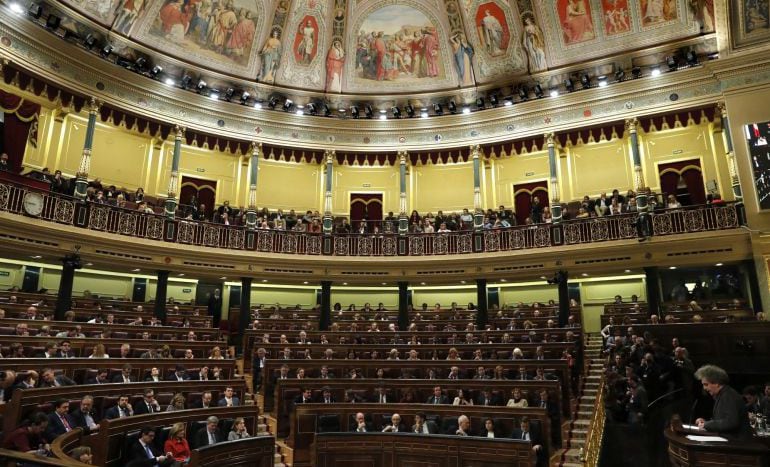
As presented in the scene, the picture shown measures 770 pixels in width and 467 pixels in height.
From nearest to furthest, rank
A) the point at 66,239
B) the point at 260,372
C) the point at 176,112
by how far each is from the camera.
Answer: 1. the point at 260,372
2. the point at 66,239
3. the point at 176,112

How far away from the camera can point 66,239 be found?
1348cm

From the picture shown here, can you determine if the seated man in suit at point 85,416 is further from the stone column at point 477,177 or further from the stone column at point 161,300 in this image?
the stone column at point 477,177

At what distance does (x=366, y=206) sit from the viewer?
68.8 ft

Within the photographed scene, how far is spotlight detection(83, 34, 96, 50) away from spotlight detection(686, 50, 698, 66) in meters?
17.7

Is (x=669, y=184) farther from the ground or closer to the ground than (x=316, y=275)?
farther from the ground

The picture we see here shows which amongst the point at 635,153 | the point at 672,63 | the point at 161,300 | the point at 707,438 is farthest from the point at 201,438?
the point at 672,63

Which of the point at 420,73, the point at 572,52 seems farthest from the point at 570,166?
the point at 420,73

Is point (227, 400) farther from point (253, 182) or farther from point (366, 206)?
point (366, 206)

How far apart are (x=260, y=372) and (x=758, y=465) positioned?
961 cm

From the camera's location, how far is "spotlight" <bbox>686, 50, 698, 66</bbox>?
1581 cm

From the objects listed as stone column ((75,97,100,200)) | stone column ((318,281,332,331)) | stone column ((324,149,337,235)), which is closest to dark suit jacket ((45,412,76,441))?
stone column ((75,97,100,200))

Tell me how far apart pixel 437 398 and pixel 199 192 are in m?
13.2

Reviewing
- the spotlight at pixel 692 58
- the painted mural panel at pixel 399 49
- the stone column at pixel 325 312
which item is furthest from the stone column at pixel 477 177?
the spotlight at pixel 692 58

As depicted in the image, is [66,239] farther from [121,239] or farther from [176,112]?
[176,112]
